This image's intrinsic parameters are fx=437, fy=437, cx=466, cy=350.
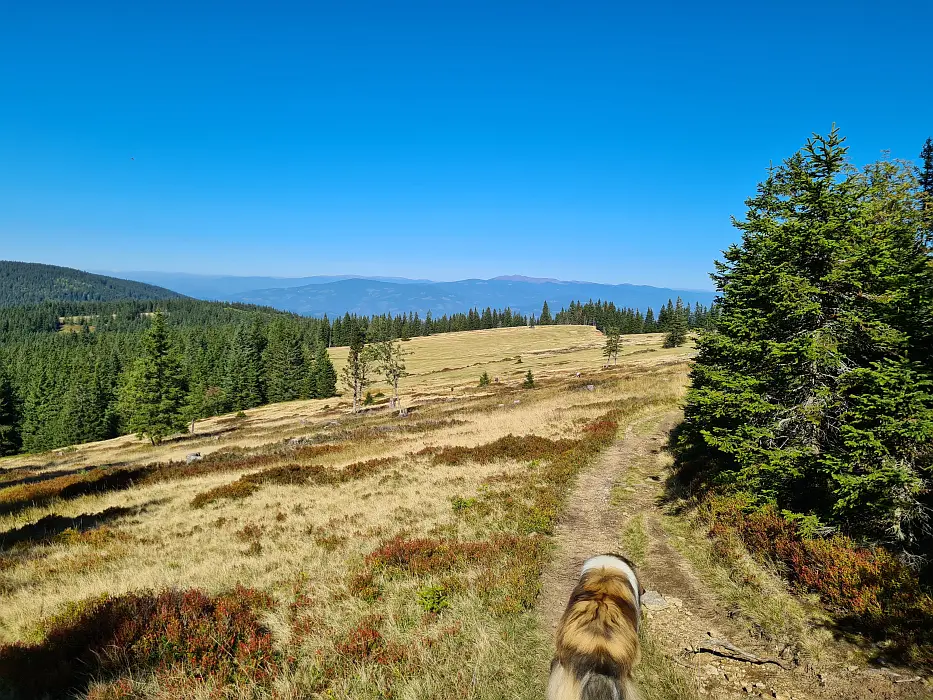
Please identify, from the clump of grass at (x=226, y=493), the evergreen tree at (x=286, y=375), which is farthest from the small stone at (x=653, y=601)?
the evergreen tree at (x=286, y=375)

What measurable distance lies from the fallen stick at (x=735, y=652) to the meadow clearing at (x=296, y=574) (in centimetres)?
231

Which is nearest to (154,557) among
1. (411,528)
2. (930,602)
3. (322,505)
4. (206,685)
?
(322,505)

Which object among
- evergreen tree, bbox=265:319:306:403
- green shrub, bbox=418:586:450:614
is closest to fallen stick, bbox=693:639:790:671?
green shrub, bbox=418:586:450:614

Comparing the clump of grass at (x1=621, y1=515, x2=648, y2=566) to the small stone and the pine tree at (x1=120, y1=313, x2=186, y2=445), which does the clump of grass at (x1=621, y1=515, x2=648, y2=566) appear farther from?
the pine tree at (x1=120, y1=313, x2=186, y2=445)

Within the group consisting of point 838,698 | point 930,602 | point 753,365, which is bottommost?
point 838,698

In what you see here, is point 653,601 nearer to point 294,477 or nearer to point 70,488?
point 294,477

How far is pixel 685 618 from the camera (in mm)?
7246

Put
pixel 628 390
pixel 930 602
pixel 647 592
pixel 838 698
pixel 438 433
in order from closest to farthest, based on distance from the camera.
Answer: pixel 838 698 < pixel 930 602 < pixel 647 592 < pixel 438 433 < pixel 628 390

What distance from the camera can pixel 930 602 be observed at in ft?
20.0

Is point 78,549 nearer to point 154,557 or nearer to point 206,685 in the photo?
point 154,557

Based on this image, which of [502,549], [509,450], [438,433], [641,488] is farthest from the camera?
[438,433]

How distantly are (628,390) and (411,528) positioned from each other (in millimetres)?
29250

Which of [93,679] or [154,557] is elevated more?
[93,679]

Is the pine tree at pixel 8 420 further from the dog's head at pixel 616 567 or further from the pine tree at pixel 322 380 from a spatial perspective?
the dog's head at pixel 616 567
